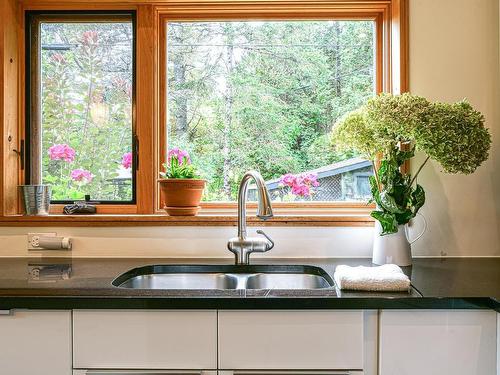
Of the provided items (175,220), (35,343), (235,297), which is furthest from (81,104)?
(235,297)

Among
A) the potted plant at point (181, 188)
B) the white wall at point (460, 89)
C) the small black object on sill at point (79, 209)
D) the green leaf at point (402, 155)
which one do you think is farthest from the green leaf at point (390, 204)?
the small black object on sill at point (79, 209)

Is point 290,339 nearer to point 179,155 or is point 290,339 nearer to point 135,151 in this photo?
point 179,155

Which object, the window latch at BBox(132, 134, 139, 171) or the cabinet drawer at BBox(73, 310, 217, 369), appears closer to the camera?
the cabinet drawer at BBox(73, 310, 217, 369)

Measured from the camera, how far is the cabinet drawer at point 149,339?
1255mm

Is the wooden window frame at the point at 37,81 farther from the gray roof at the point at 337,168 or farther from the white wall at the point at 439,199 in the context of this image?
the gray roof at the point at 337,168

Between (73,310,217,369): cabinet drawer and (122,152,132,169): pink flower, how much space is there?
88 cm

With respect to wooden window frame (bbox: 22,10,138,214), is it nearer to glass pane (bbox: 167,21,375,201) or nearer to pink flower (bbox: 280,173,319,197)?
glass pane (bbox: 167,21,375,201)

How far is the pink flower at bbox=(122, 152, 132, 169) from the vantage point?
2.02 meters

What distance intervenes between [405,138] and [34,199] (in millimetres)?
1455

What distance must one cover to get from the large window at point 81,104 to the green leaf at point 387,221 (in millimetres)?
1026

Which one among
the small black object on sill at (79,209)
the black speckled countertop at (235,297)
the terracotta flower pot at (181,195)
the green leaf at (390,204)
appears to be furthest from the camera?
Result: the small black object on sill at (79,209)

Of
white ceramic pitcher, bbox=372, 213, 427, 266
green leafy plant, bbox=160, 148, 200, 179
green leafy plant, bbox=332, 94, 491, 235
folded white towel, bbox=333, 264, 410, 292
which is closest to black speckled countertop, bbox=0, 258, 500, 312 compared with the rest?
folded white towel, bbox=333, 264, 410, 292

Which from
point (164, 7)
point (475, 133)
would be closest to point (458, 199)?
point (475, 133)

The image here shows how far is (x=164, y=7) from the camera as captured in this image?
2016 millimetres
